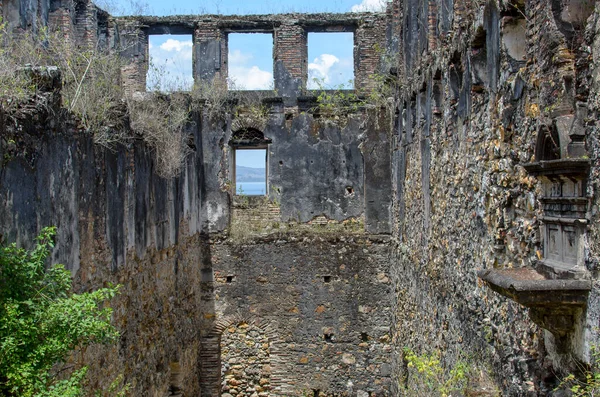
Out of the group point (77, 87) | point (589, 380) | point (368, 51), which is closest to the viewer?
point (589, 380)

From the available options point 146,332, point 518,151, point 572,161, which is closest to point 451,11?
point 518,151

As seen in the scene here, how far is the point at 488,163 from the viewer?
4.76 metres

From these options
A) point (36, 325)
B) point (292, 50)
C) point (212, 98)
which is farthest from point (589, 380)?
point (292, 50)

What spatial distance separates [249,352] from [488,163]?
7.29 meters

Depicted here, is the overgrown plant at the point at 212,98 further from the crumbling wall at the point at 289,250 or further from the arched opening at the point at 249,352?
the arched opening at the point at 249,352

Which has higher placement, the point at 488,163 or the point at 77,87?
the point at 77,87

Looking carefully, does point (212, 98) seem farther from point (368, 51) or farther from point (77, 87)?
point (77, 87)

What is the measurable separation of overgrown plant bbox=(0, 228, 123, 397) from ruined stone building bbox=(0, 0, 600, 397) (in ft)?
1.33

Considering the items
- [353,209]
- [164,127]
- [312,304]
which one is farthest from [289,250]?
[164,127]

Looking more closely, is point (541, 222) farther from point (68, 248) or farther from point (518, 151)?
point (68, 248)

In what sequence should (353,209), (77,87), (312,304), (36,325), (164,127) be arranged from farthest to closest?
(353,209) → (312,304) → (164,127) → (77,87) → (36,325)

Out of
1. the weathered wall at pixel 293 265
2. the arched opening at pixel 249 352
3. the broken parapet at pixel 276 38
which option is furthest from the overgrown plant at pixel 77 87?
the arched opening at pixel 249 352

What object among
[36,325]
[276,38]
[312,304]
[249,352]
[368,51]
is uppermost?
[276,38]

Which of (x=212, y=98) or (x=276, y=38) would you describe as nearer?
(x=212, y=98)
